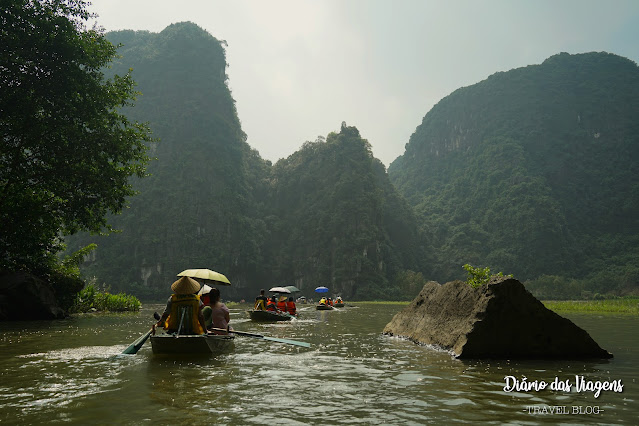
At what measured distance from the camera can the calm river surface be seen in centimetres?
414

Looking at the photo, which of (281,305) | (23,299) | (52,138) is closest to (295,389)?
(281,305)

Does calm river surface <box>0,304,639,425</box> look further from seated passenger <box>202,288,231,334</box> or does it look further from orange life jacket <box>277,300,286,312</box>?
orange life jacket <box>277,300,286,312</box>

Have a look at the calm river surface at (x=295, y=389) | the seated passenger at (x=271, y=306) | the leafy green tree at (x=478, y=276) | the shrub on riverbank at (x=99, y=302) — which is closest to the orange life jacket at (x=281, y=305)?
the seated passenger at (x=271, y=306)

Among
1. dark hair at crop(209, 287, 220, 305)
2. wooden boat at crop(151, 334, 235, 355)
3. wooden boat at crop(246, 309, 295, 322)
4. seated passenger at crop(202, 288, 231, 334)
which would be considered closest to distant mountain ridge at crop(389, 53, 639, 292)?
wooden boat at crop(246, 309, 295, 322)

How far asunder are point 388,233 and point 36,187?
83.9 meters

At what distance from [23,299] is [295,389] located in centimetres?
1537

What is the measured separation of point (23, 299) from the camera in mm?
16047

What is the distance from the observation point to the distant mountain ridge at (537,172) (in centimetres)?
8662

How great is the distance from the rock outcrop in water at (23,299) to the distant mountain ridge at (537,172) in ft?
250

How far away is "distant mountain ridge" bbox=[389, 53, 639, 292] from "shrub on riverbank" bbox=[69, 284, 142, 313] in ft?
234

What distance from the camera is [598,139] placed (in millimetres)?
110750

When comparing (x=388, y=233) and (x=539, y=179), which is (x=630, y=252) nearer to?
(x=539, y=179)

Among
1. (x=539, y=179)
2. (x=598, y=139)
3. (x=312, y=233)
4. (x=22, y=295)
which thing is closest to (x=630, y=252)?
(x=539, y=179)

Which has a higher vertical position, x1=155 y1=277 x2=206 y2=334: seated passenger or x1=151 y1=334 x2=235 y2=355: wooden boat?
x1=155 y1=277 x2=206 y2=334: seated passenger
